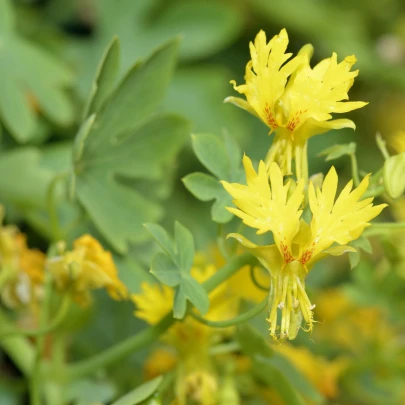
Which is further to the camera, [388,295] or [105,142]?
[388,295]

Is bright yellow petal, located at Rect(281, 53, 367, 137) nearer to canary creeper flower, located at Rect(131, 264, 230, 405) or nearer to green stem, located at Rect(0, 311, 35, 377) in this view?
canary creeper flower, located at Rect(131, 264, 230, 405)

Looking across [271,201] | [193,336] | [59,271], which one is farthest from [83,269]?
[271,201]

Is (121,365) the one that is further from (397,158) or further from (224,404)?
(397,158)

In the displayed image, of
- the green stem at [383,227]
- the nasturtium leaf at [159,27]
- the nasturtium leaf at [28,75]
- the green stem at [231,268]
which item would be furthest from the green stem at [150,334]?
the nasturtium leaf at [159,27]

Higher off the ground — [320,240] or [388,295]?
[320,240]

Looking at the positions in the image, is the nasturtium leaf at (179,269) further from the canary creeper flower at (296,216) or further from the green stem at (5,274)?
the green stem at (5,274)

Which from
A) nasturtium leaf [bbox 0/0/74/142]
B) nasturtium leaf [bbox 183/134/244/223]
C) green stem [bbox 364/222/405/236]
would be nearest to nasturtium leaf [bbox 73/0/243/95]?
nasturtium leaf [bbox 0/0/74/142]

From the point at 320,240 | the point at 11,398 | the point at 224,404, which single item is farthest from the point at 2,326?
the point at 320,240
